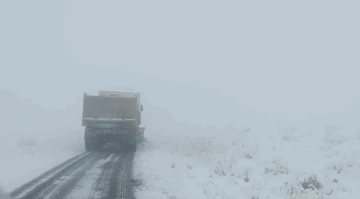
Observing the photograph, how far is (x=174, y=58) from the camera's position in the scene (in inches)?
7736

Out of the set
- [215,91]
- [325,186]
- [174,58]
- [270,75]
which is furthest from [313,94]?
[174,58]

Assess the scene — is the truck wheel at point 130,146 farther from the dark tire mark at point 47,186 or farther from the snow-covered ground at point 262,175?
the dark tire mark at point 47,186

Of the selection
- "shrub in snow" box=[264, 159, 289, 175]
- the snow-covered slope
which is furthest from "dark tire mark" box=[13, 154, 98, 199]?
"shrub in snow" box=[264, 159, 289, 175]

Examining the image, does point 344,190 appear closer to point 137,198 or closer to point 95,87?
point 137,198

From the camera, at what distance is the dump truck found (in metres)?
18.6

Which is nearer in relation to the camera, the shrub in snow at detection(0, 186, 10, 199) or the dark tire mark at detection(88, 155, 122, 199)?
the shrub in snow at detection(0, 186, 10, 199)

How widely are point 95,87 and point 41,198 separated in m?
104

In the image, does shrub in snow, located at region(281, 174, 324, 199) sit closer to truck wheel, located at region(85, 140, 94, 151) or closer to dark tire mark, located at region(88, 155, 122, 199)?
dark tire mark, located at region(88, 155, 122, 199)

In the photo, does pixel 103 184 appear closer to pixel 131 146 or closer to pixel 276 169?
pixel 276 169

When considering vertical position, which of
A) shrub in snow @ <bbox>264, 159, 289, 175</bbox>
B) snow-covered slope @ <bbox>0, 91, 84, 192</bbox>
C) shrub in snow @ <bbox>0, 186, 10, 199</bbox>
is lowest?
snow-covered slope @ <bbox>0, 91, 84, 192</bbox>

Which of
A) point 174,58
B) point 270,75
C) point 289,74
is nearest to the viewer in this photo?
point 289,74

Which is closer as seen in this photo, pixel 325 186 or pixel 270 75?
pixel 325 186

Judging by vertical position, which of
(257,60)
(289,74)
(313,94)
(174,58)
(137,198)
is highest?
(174,58)

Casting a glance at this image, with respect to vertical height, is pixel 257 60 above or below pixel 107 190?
above
